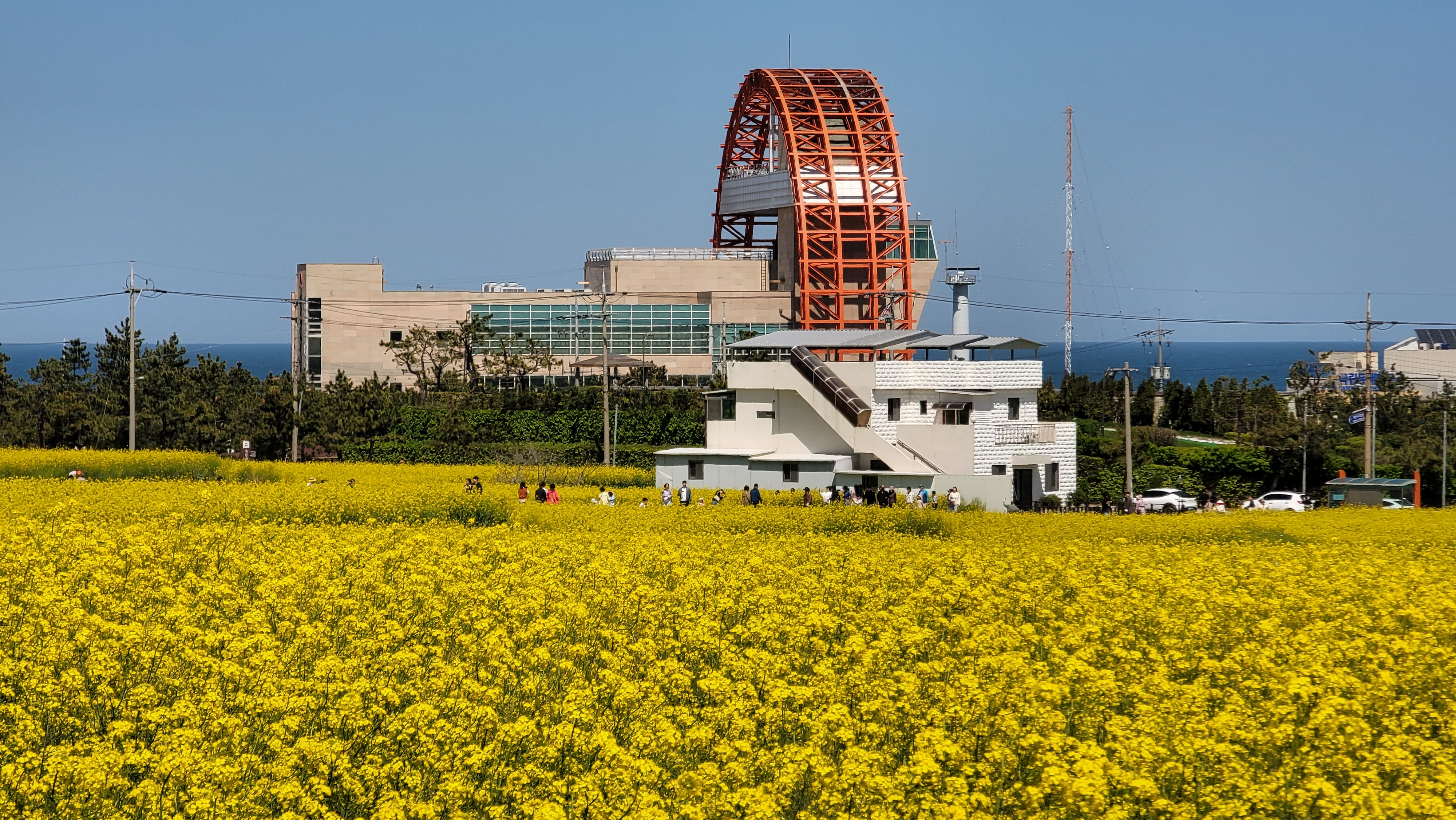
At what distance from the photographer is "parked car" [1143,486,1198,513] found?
46.6 metres

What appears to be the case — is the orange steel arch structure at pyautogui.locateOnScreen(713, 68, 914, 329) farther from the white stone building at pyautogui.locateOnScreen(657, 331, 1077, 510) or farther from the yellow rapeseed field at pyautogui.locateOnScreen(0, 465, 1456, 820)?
the yellow rapeseed field at pyautogui.locateOnScreen(0, 465, 1456, 820)

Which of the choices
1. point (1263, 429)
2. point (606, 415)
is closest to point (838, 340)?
point (606, 415)

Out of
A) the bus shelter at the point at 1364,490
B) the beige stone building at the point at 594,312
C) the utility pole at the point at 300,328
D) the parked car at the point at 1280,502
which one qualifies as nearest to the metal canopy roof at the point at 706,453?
the parked car at the point at 1280,502

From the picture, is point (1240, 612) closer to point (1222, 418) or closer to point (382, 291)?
point (1222, 418)

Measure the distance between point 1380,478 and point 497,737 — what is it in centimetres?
4475

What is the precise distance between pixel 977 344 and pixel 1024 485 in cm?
550

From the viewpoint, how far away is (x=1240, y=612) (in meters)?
16.7

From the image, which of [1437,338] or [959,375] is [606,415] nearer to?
[959,375]

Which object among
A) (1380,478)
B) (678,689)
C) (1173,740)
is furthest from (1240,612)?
(1380,478)

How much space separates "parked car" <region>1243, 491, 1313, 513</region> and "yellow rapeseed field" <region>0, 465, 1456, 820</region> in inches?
843

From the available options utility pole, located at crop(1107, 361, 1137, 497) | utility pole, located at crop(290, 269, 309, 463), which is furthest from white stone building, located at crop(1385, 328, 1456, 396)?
utility pole, located at crop(290, 269, 309, 463)

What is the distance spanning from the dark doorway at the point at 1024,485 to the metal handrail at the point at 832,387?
627cm

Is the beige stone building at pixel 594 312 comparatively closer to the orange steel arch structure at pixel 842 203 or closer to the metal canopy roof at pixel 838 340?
the orange steel arch structure at pixel 842 203

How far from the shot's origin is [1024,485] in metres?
46.3
